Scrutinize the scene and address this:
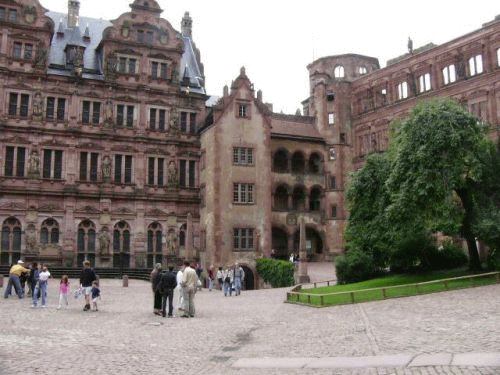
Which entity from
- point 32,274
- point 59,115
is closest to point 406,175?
point 32,274

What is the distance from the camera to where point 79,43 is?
167 ft

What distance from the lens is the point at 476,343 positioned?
1405 centimetres

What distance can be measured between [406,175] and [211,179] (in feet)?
72.4

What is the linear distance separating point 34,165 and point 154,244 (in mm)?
12031

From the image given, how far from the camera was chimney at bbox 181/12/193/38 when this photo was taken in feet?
207

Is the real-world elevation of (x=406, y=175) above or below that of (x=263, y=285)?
above

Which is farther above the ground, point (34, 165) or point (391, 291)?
point (34, 165)

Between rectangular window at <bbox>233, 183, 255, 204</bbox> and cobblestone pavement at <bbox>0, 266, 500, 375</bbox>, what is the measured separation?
23.9 metres

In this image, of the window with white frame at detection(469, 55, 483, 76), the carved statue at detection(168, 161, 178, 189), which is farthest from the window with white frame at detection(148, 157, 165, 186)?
the window with white frame at detection(469, 55, 483, 76)

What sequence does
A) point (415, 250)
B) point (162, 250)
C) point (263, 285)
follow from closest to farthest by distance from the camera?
1. point (415, 250)
2. point (263, 285)
3. point (162, 250)

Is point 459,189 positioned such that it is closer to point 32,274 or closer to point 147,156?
point 32,274

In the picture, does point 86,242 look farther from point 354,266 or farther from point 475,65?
point 475,65

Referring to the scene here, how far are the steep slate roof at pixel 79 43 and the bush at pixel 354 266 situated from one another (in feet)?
91.1

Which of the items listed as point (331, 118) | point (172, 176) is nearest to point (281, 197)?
point (331, 118)
